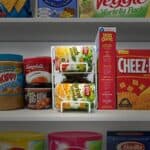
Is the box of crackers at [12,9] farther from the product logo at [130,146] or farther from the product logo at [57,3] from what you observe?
the product logo at [130,146]

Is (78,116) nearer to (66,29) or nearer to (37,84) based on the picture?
(37,84)

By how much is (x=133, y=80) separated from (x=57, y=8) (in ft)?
1.23

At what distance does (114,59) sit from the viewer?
3.91ft

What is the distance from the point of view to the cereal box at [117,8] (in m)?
1.21

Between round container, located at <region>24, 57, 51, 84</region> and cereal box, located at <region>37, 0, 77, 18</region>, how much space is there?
17 cm

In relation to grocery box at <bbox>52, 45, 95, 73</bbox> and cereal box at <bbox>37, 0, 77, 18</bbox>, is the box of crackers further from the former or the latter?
grocery box at <bbox>52, 45, 95, 73</bbox>

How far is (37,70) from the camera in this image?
4.02 feet

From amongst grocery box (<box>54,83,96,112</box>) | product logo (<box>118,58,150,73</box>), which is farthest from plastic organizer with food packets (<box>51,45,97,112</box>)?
product logo (<box>118,58,150,73</box>)

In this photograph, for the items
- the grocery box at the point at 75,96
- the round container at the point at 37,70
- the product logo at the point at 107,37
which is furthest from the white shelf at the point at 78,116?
the product logo at the point at 107,37

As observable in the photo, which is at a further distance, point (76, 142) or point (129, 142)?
point (129, 142)

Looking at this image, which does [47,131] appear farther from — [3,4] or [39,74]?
[3,4]

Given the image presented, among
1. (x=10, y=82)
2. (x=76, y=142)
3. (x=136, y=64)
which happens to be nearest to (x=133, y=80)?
(x=136, y=64)

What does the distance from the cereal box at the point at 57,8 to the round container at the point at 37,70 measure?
17 centimetres

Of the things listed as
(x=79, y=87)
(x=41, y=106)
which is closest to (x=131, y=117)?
(x=79, y=87)
